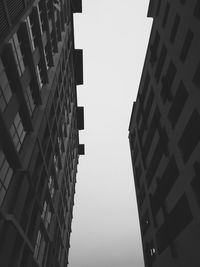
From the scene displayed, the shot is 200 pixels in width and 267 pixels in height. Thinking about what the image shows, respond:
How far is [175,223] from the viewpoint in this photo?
24547 millimetres

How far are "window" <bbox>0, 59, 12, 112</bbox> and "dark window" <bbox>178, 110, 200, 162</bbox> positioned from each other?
Answer: 50.3 ft

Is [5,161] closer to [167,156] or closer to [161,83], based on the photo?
[167,156]

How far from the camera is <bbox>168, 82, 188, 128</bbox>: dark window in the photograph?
24.3 m

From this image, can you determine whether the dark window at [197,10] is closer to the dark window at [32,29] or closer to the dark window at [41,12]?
the dark window at [32,29]

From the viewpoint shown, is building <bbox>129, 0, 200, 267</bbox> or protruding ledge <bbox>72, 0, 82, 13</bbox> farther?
protruding ledge <bbox>72, 0, 82, 13</bbox>

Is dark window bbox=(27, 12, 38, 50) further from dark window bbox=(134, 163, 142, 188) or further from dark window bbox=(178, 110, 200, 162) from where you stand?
dark window bbox=(134, 163, 142, 188)

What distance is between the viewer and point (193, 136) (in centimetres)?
2244

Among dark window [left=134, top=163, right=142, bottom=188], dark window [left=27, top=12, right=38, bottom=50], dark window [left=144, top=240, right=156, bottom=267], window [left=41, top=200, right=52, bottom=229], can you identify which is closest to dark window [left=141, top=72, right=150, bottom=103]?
dark window [left=134, top=163, right=142, bottom=188]

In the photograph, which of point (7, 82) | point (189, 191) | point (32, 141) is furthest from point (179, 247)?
point (7, 82)

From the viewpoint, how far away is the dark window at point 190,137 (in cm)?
2190

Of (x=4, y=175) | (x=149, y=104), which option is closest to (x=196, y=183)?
(x=4, y=175)

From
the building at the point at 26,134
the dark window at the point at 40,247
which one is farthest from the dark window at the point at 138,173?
the dark window at the point at 40,247

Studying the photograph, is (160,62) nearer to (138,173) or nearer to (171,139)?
(171,139)

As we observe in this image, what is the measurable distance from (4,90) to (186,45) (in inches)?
655
